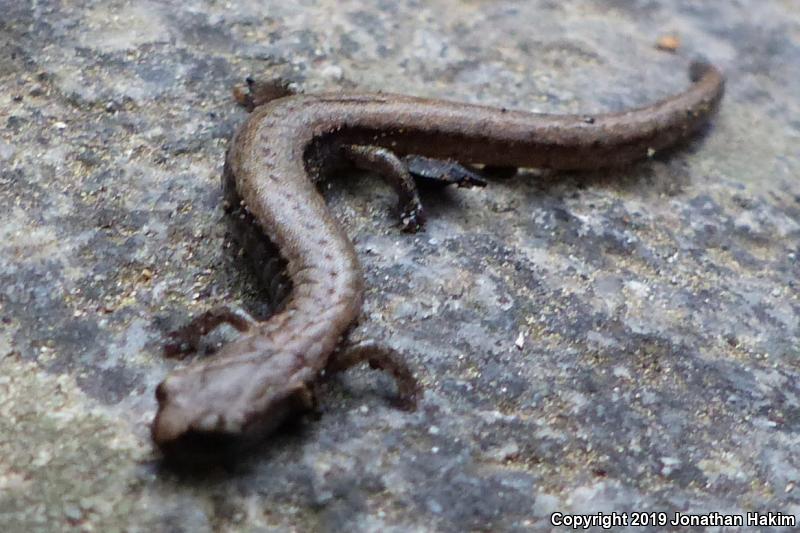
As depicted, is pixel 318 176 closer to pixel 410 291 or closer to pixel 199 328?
pixel 410 291

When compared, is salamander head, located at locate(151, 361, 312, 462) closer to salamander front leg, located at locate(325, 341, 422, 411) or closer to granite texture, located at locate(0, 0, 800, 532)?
granite texture, located at locate(0, 0, 800, 532)

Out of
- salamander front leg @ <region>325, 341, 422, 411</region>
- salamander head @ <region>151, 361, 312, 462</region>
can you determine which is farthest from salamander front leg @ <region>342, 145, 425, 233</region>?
salamander head @ <region>151, 361, 312, 462</region>

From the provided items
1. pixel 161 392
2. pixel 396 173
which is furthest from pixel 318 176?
pixel 161 392

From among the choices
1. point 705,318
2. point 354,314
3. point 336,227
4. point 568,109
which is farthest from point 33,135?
point 705,318

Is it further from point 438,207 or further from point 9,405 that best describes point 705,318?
point 9,405

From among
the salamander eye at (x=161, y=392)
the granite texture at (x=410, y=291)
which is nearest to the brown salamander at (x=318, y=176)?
the salamander eye at (x=161, y=392)

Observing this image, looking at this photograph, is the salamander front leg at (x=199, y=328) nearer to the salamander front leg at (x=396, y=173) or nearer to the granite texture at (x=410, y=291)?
the granite texture at (x=410, y=291)

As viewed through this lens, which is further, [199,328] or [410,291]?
[410,291]
